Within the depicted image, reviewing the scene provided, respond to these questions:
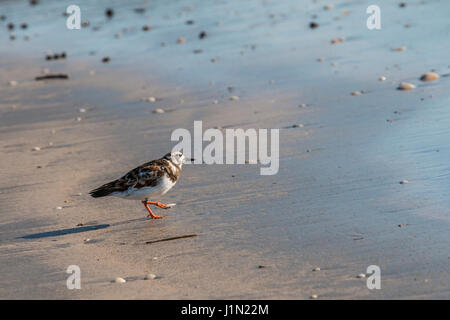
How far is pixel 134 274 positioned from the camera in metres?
6.16

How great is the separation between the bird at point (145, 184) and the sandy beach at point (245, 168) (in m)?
0.30

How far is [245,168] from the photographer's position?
908 centimetres

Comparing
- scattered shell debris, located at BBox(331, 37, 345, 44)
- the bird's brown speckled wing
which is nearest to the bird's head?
the bird's brown speckled wing

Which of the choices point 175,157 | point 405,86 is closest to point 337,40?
point 405,86

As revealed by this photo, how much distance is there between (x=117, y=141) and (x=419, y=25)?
9.57 meters

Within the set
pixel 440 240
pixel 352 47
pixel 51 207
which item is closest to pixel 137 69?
pixel 352 47

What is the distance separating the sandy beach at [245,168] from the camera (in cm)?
600

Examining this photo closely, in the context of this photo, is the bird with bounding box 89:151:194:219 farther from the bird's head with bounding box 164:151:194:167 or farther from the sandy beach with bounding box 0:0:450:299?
the sandy beach with bounding box 0:0:450:299

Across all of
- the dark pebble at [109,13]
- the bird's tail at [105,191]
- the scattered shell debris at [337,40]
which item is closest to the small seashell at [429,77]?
the scattered shell debris at [337,40]

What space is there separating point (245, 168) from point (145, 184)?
1.83 meters

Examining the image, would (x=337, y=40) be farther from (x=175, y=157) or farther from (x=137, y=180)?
(x=137, y=180)

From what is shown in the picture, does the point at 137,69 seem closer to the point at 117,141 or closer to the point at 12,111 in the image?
the point at 12,111

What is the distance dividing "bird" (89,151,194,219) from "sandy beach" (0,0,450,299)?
1.00ft

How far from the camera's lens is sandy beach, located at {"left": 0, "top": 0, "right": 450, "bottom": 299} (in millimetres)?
6004
